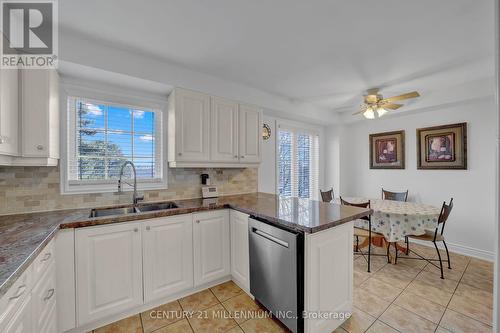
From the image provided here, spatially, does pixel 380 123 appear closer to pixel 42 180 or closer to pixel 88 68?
pixel 88 68

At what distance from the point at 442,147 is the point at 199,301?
3.96 metres

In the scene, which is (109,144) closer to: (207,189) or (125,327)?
(207,189)

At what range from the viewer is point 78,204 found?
6.83 feet

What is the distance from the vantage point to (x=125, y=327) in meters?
1.73

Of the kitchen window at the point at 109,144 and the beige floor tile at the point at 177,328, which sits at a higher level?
the kitchen window at the point at 109,144

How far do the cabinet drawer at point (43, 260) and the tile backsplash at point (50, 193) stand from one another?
708 mm

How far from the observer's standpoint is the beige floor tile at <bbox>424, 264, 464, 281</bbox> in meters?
2.44

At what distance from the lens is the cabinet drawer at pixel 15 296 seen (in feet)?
2.62

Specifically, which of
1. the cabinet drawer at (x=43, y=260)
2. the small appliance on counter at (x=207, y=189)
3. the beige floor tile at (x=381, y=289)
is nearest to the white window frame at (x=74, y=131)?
the small appliance on counter at (x=207, y=189)

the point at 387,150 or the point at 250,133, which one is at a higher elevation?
the point at 250,133

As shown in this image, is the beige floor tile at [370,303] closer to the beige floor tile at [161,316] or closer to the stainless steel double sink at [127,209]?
the beige floor tile at [161,316]

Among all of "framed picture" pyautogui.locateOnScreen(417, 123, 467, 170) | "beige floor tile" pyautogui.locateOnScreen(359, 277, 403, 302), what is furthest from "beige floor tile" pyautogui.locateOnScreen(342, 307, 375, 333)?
"framed picture" pyautogui.locateOnScreen(417, 123, 467, 170)

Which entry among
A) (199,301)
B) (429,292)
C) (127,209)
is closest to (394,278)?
(429,292)

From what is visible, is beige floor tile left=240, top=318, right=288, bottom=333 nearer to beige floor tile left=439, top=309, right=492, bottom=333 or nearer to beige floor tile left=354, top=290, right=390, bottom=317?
beige floor tile left=354, top=290, right=390, bottom=317
